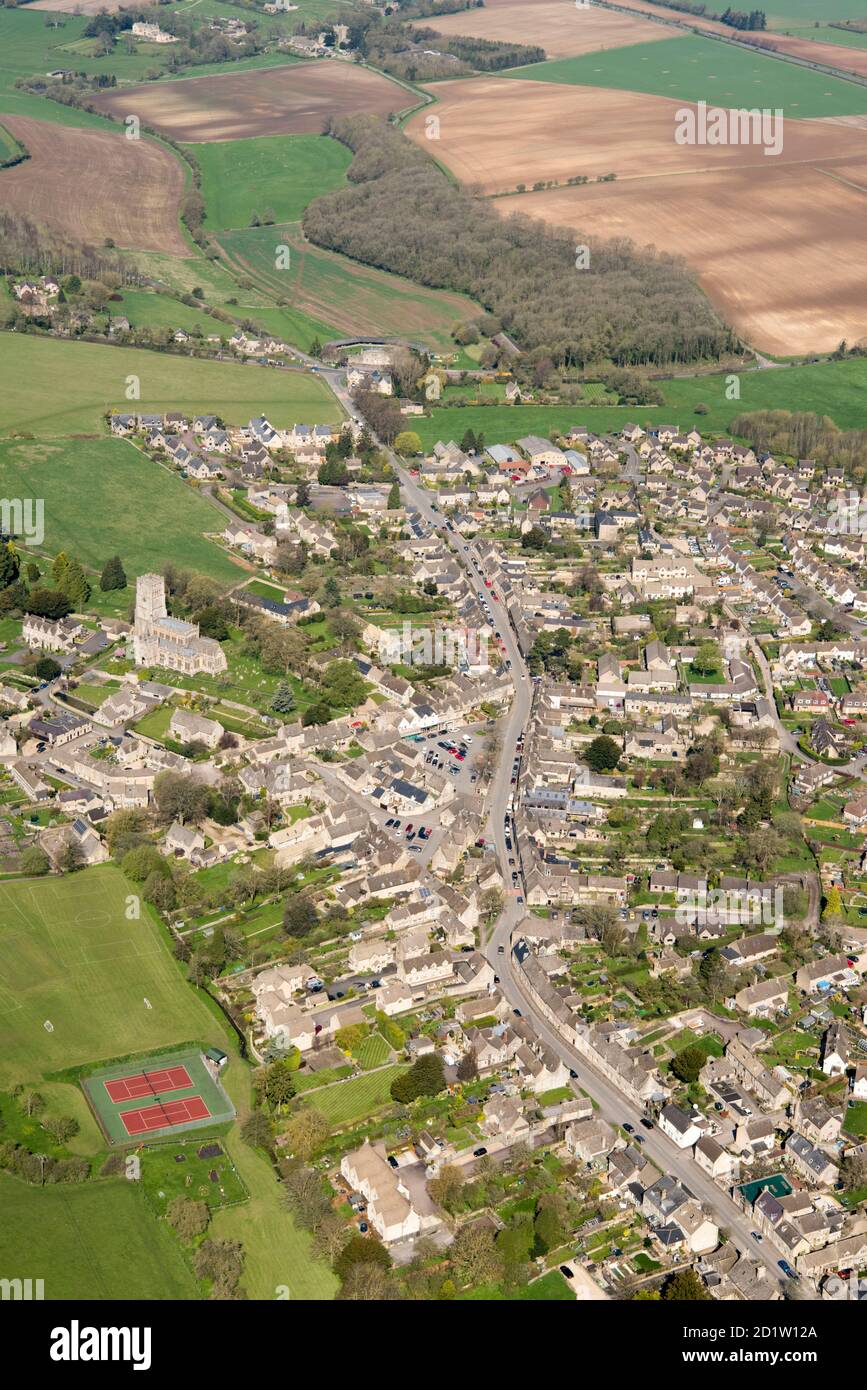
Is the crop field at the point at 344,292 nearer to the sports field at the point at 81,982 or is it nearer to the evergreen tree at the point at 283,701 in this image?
the evergreen tree at the point at 283,701

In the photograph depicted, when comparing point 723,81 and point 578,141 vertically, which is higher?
point 723,81

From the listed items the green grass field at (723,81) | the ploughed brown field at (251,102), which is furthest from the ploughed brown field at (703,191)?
the ploughed brown field at (251,102)

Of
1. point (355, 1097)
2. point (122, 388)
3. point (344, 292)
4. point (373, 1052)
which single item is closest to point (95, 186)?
point (344, 292)

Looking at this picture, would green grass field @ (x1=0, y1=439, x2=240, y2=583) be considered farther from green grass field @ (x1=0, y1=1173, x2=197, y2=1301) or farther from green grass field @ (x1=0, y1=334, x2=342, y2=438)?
green grass field @ (x1=0, y1=1173, x2=197, y2=1301)

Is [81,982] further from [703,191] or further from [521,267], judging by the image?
[703,191]

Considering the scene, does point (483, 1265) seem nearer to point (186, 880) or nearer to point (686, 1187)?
point (686, 1187)

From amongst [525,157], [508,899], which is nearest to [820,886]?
[508,899]

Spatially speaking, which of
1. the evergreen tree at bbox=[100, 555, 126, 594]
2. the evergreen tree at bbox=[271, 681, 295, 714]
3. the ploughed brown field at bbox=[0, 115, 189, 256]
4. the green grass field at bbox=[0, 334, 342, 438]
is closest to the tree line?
the ploughed brown field at bbox=[0, 115, 189, 256]
